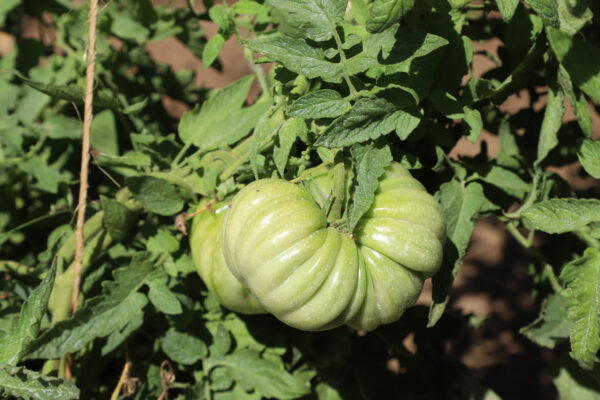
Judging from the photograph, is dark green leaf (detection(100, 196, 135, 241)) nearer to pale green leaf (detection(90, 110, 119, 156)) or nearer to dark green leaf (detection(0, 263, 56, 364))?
dark green leaf (detection(0, 263, 56, 364))

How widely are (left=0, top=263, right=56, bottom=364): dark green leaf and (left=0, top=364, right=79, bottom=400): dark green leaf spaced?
0.04m

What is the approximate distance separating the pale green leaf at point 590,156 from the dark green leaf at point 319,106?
0.53m

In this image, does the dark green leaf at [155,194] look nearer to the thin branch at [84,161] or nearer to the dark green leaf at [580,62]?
the thin branch at [84,161]

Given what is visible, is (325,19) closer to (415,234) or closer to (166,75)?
(415,234)

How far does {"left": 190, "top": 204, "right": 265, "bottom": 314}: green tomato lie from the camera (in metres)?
1.17

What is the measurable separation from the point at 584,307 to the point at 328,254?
0.54m

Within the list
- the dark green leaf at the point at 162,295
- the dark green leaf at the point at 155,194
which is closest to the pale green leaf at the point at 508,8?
the dark green leaf at the point at 155,194

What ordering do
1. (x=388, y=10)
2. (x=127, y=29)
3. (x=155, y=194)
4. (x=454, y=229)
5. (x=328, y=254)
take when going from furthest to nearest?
(x=127, y=29) < (x=155, y=194) < (x=454, y=229) < (x=328, y=254) < (x=388, y=10)

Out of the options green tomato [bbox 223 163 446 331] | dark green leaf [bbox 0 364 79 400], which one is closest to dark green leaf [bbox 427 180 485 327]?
green tomato [bbox 223 163 446 331]

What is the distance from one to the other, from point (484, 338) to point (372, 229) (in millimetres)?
2527

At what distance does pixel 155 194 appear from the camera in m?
1.26

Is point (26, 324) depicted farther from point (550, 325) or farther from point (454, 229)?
point (550, 325)

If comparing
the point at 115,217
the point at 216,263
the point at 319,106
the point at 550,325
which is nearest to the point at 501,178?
the point at 550,325

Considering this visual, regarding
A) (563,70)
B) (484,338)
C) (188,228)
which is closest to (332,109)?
(563,70)
